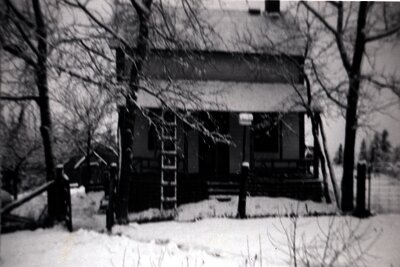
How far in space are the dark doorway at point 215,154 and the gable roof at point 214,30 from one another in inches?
54.2

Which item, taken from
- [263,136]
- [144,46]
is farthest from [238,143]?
[144,46]

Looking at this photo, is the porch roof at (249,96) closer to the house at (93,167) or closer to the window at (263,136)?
the window at (263,136)

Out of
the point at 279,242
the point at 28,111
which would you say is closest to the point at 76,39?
the point at 28,111

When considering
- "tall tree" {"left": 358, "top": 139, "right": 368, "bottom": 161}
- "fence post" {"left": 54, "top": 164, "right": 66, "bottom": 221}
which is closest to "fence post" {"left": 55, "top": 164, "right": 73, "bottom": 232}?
"fence post" {"left": 54, "top": 164, "right": 66, "bottom": 221}

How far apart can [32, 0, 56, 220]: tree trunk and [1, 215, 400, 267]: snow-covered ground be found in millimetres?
623

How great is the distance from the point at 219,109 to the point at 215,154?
109 cm

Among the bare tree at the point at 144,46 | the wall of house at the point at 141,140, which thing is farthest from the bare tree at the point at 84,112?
Result: the wall of house at the point at 141,140

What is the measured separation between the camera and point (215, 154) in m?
6.37

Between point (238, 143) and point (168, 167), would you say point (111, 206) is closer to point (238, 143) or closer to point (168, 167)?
point (168, 167)

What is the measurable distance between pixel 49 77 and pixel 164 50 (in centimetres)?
159

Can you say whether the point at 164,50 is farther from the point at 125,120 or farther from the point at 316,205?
the point at 316,205

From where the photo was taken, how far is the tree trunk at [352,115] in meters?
5.31

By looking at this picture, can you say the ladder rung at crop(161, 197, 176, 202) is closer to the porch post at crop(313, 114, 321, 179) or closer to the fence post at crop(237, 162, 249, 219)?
the fence post at crop(237, 162, 249, 219)

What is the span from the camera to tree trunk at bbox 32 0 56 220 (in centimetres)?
378
